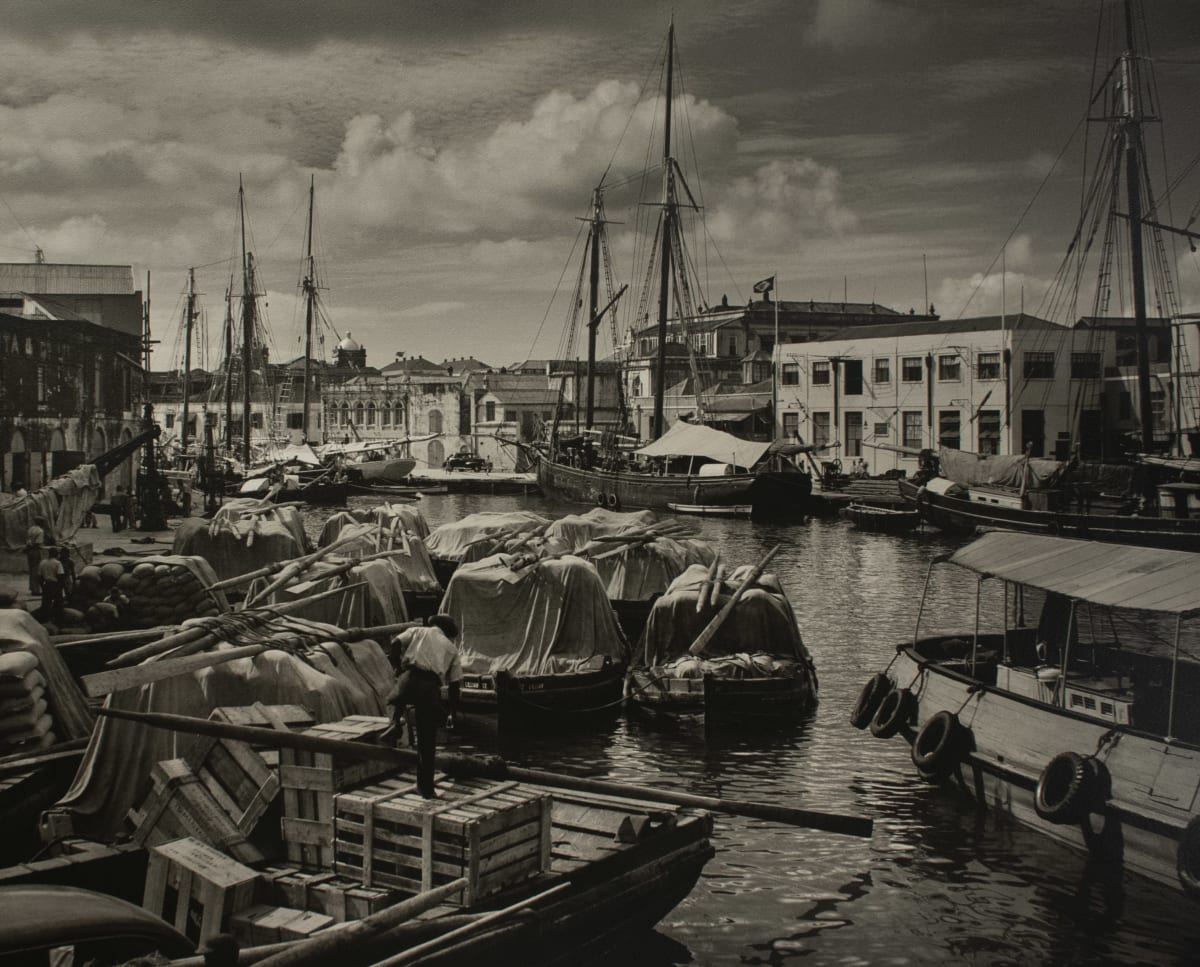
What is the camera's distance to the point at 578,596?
19031 mm

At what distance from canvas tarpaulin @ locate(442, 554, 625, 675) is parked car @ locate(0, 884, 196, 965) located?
13.4m

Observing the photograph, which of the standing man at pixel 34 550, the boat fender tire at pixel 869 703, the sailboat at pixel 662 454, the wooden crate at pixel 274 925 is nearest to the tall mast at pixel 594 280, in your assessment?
the sailboat at pixel 662 454

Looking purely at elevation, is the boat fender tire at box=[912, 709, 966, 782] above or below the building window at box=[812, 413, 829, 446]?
below

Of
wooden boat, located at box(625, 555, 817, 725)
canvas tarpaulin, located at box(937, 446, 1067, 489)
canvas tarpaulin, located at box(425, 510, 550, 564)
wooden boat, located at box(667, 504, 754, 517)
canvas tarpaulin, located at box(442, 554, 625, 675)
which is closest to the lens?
wooden boat, located at box(625, 555, 817, 725)

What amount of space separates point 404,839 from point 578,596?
1131 centimetres

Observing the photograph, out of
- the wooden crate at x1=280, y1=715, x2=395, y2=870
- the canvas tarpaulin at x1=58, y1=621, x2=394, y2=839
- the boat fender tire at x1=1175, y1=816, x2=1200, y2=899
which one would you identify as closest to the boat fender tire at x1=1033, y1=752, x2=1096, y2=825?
the boat fender tire at x1=1175, y1=816, x2=1200, y2=899

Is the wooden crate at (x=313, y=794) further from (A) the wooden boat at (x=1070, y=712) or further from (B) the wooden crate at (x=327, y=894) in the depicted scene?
(A) the wooden boat at (x=1070, y=712)

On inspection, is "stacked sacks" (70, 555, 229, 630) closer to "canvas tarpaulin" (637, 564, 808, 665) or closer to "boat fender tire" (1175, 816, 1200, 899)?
"canvas tarpaulin" (637, 564, 808, 665)

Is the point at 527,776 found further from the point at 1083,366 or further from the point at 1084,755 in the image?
the point at 1083,366

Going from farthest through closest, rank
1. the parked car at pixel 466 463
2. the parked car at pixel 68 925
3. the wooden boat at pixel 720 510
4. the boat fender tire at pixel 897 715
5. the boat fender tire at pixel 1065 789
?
the parked car at pixel 466 463 → the wooden boat at pixel 720 510 → the boat fender tire at pixel 897 715 → the boat fender tire at pixel 1065 789 → the parked car at pixel 68 925

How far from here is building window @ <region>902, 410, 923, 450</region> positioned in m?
61.4

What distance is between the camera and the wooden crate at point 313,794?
836 centimetres

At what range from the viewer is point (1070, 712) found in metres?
12.4

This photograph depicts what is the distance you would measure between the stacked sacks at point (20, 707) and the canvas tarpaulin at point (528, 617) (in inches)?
316
